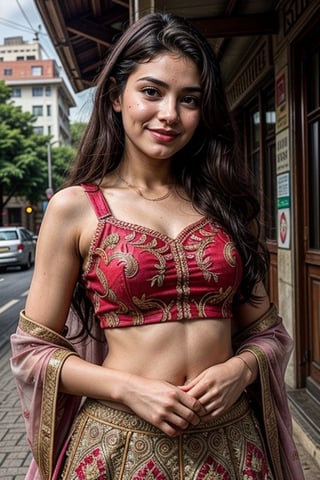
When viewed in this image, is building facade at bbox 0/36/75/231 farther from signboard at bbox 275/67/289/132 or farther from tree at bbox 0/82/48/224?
signboard at bbox 275/67/289/132

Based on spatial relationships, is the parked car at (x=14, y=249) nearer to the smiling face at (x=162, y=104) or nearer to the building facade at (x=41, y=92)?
the smiling face at (x=162, y=104)

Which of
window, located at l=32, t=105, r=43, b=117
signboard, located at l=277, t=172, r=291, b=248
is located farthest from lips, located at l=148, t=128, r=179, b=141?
window, located at l=32, t=105, r=43, b=117

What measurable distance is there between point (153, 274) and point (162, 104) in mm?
444

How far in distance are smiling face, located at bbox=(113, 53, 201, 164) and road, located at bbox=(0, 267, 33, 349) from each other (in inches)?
284

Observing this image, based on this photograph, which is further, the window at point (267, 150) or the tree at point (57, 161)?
the tree at point (57, 161)

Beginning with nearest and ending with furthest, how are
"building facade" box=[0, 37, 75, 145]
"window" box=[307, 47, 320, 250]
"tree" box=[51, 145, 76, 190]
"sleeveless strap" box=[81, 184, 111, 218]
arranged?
"sleeveless strap" box=[81, 184, 111, 218], "window" box=[307, 47, 320, 250], "tree" box=[51, 145, 76, 190], "building facade" box=[0, 37, 75, 145]

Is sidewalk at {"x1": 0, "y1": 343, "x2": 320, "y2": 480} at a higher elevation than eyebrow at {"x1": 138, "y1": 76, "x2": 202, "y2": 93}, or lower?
lower

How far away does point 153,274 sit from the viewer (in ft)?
4.59

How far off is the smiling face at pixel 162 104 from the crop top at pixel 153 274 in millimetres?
218

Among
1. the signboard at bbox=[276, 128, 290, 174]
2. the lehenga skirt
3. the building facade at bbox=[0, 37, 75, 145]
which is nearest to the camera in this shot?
the lehenga skirt

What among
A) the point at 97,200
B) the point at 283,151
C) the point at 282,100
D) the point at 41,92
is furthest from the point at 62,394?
the point at 41,92

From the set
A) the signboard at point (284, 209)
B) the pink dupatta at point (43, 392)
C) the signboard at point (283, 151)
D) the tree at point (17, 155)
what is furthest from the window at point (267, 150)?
the tree at point (17, 155)

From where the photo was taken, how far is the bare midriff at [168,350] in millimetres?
→ 1412

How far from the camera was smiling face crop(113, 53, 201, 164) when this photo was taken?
1454mm
